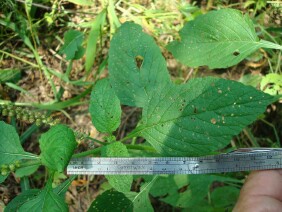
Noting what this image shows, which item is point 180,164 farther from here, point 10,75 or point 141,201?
point 10,75

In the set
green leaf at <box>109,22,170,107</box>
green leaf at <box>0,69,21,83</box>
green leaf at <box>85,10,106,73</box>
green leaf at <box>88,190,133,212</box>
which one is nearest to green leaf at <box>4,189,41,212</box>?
green leaf at <box>88,190,133,212</box>

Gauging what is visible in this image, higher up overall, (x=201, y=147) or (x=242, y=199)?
(x=201, y=147)

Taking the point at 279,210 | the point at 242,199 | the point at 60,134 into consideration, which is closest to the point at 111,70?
the point at 60,134

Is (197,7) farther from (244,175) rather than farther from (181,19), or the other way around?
(244,175)

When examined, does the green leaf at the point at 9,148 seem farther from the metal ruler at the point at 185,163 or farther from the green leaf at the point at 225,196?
the green leaf at the point at 225,196

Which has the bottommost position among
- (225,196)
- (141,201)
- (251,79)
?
(225,196)

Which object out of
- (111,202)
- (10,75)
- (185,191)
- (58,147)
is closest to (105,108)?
(58,147)

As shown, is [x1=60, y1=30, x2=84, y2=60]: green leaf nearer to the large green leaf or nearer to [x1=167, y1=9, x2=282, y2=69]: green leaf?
[x1=167, y1=9, x2=282, y2=69]: green leaf
